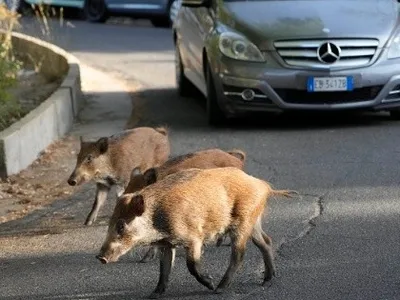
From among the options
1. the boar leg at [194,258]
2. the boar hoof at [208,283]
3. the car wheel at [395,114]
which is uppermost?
the boar leg at [194,258]

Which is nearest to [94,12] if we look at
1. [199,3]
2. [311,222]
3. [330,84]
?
[199,3]

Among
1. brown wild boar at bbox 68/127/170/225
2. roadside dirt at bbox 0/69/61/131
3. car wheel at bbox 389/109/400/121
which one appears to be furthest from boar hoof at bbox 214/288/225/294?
car wheel at bbox 389/109/400/121

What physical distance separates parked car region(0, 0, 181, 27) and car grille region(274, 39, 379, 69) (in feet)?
34.2

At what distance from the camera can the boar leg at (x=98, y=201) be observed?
336 inches

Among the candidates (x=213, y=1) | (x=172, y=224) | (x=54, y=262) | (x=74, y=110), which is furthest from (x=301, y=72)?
(x=172, y=224)

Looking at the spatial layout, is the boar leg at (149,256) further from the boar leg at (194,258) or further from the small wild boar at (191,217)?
the boar leg at (194,258)

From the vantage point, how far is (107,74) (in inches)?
680

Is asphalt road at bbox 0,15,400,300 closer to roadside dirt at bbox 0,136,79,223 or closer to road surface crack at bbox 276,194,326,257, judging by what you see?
road surface crack at bbox 276,194,326,257

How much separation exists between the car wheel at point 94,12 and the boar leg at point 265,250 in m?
18.9

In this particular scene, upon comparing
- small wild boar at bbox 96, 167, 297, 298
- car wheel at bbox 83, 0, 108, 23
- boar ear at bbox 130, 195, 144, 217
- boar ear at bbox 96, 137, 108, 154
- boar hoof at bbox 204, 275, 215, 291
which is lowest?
car wheel at bbox 83, 0, 108, 23

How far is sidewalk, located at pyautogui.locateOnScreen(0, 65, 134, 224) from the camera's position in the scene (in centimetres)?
948

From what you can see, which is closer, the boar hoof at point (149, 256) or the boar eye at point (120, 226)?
the boar eye at point (120, 226)

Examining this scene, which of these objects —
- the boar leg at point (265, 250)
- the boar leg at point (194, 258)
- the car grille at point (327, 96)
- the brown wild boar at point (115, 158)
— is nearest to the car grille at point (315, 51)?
the car grille at point (327, 96)

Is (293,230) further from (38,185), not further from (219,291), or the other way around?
(38,185)
